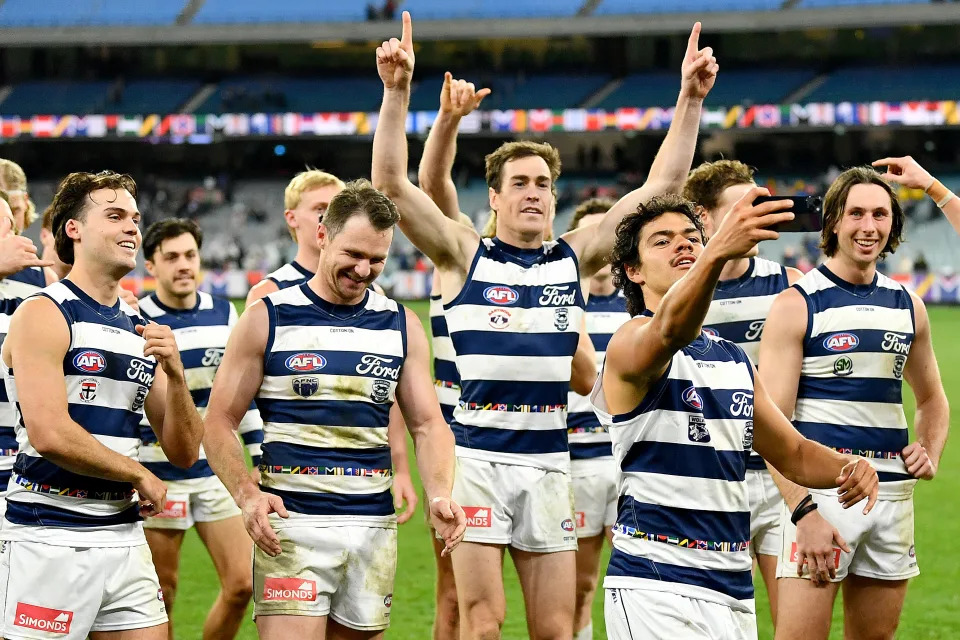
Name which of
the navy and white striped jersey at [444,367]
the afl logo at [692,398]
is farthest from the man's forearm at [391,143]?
the afl logo at [692,398]

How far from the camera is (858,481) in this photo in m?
4.07

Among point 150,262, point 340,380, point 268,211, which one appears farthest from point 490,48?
point 340,380

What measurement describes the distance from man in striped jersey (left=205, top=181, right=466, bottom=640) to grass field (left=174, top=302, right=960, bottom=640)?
2.88 m

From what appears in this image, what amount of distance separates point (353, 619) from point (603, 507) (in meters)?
2.66

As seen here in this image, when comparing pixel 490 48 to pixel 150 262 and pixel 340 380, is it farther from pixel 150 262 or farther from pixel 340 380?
pixel 340 380

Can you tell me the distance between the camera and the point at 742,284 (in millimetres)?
6234

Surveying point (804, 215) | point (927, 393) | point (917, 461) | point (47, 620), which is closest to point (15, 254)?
point (47, 620)

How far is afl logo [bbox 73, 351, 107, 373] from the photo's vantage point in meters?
4.43

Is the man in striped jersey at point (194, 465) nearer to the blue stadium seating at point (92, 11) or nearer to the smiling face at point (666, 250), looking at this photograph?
the smiling face at point (666, 250)

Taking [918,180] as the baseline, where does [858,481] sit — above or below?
below

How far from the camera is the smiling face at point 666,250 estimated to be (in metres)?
4.06

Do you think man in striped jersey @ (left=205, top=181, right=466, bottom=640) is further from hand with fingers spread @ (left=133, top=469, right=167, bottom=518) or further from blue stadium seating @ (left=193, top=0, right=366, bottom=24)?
blue stadium seating @ (left=193, top=0, right=366, bottom=24)

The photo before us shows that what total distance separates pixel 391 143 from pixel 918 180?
2.45 meters

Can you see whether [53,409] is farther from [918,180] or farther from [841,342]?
[918,180]
